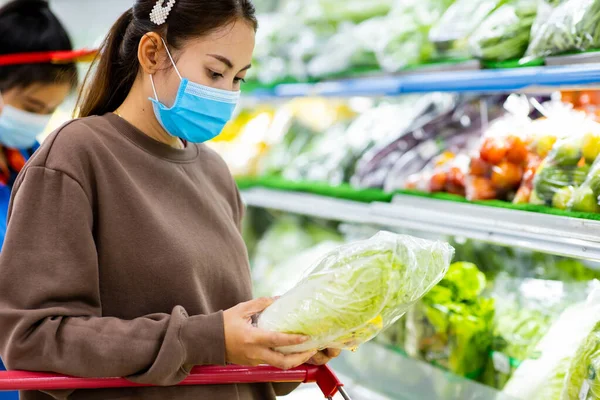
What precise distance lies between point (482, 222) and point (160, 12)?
1.33 metres

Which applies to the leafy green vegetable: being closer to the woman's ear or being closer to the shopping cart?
the shopping cart

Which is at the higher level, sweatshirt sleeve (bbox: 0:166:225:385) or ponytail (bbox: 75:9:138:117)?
ponytail (bbox: 75:9:138:117)

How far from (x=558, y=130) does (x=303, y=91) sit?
64.3 inches

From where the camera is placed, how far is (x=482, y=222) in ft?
8.16

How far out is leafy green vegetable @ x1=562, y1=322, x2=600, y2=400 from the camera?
6.56 feet

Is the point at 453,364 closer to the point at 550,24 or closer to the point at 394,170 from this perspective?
the point at 394,170

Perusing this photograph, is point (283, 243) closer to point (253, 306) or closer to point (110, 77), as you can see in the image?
point (110, 77)

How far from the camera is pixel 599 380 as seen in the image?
6.42 feet

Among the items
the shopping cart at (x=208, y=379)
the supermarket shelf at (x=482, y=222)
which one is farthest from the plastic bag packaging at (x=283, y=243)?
the shopping cart at (x=208, y=379)

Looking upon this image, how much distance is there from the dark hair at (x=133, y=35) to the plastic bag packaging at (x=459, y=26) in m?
1.46

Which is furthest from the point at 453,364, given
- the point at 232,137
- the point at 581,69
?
the point at 232,137

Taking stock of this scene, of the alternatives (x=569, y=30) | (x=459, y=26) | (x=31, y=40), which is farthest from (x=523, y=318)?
(x=31, y=40)

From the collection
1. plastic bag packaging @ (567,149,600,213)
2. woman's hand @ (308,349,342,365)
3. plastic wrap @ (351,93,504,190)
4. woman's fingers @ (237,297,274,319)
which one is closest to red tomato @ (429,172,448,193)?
plastic wrap @ (351,93,504,190)

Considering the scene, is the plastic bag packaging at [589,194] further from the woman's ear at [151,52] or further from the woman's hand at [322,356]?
the woman's ear at [151,52]
